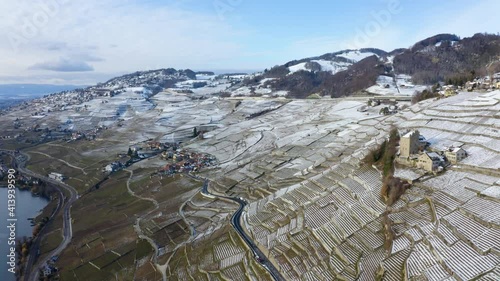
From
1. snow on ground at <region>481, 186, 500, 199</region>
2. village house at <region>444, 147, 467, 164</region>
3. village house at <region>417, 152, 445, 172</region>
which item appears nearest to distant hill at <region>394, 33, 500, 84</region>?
village house at <region>444, 147, 467, 164</region>

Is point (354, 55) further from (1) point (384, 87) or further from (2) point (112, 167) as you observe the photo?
(2) point (112, 167)

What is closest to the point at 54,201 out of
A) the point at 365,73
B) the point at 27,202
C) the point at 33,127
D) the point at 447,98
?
the point at 27,202

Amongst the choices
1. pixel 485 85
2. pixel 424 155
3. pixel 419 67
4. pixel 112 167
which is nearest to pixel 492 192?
pixel 424 155

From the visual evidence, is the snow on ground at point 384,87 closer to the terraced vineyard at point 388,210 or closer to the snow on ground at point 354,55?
the terraced vineyard at point 388,210

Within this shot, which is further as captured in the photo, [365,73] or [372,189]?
[365,73]

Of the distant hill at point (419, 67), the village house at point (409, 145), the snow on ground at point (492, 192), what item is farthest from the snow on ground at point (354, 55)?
the snow on ground at point (492, 192)

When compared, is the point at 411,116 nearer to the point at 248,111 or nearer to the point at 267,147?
the point at 267,147

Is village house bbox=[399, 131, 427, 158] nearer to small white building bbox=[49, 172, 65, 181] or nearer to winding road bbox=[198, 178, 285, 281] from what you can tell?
winding road bbox=[198, 178, 285, 281]
